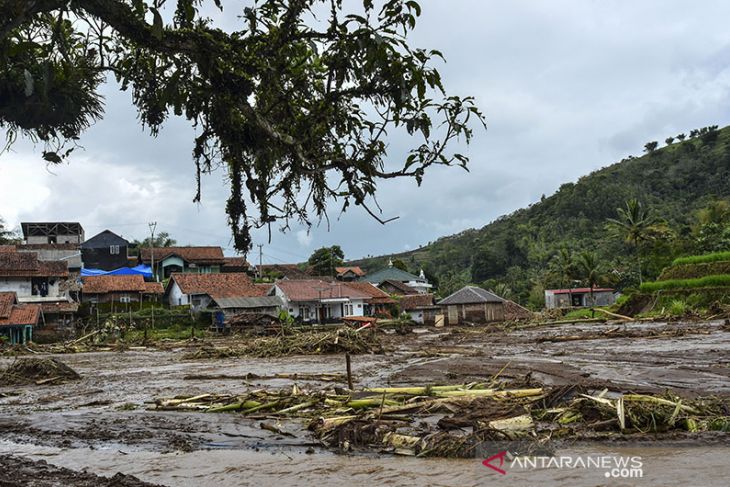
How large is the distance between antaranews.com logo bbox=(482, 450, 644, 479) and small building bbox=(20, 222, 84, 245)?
73767 mm

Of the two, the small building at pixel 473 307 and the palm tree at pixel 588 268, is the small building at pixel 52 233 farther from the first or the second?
the palm tree at pixel 588 268

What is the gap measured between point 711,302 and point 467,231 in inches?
3851

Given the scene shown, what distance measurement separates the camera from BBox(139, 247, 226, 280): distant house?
67938 mm

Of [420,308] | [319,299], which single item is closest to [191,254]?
[319,299]

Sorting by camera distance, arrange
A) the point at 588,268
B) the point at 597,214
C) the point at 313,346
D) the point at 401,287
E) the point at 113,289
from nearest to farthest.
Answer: the point at 313,346 < the point at 113,289 < the point at 588,268 < the point at 401,287 < the point at 597,214

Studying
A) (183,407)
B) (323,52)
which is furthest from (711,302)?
(323,52)

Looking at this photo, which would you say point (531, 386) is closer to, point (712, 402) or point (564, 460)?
point (712, 402)

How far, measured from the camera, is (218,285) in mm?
55781

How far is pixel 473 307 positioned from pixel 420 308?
8225 mm

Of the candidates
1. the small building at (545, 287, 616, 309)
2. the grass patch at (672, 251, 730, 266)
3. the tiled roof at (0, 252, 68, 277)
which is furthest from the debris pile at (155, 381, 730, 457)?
the small building at (545, 287, 616, 309)

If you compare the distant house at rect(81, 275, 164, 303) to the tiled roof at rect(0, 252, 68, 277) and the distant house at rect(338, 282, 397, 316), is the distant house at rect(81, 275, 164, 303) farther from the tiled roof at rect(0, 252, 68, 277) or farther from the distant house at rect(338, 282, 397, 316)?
the distant house at rect(338, 282, 397, 316)

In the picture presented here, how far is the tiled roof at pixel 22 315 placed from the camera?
38.1 m

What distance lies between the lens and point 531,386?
31.3 feet

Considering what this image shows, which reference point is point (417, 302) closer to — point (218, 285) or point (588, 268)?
point (588, 268)
